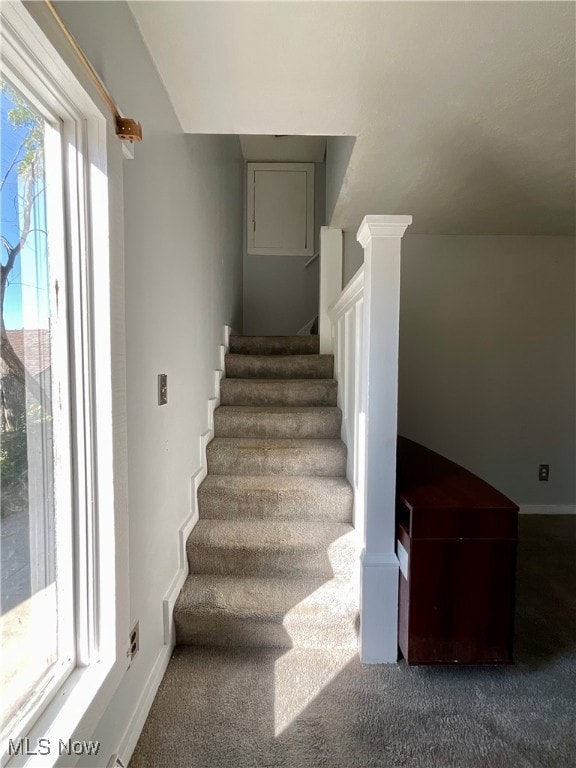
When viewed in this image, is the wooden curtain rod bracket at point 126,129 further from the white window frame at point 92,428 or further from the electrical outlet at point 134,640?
the electrical outlet at point 134,640

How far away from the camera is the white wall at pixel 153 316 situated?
0.98 m

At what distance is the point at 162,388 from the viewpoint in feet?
4.37

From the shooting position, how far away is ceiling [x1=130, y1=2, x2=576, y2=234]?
101 centimetres

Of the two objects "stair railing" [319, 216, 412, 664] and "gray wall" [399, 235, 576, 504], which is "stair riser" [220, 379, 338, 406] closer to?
"gray wall" [399, 235, 576, 504]

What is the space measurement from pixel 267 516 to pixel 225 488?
0.26m

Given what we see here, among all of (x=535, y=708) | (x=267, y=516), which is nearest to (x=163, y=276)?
(x=267, y=516)

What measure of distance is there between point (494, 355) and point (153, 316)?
2652mm

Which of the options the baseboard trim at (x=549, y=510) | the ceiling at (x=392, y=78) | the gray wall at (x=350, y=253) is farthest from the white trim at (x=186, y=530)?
the baseboard trim at (x=549, y=510)

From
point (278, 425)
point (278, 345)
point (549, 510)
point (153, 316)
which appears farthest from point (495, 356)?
point (153, 316)

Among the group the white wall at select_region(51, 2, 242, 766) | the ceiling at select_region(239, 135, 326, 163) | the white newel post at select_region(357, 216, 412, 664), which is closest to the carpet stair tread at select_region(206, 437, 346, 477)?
the white wall at select_region(51, 2, 242, 766)

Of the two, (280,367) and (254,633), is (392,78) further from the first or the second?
(254,633)

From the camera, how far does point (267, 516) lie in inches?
72.9

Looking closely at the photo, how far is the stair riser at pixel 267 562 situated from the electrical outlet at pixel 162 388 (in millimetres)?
730

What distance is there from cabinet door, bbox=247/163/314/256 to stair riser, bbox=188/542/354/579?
3185 millimetres
